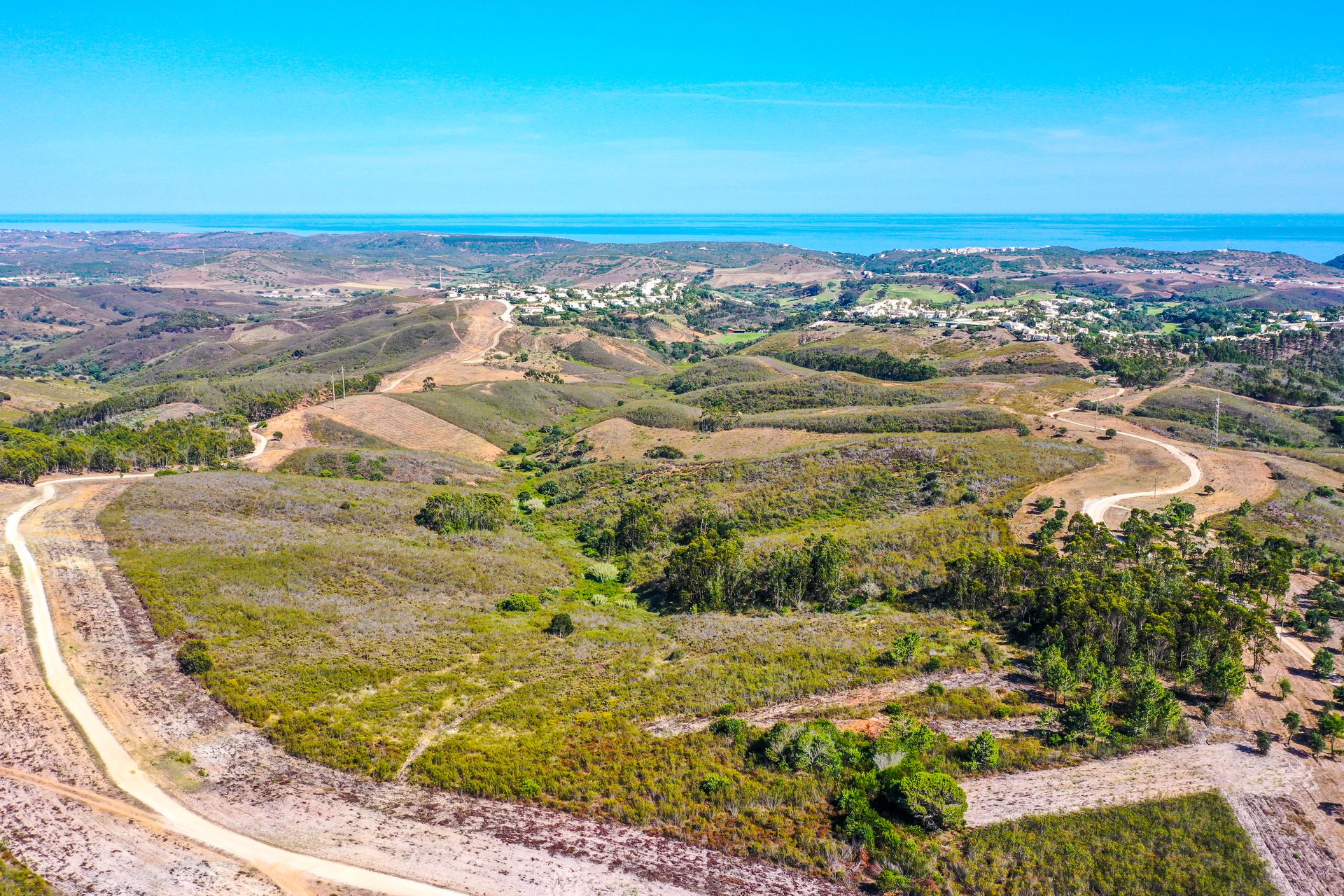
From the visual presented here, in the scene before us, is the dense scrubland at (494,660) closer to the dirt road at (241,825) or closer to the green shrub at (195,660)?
the green shrub at (195,660)

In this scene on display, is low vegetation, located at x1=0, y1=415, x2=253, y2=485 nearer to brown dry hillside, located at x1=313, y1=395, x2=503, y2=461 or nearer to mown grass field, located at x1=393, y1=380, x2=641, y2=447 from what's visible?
brown dry hillside, located at x1=313, y1=395, x2=503, y2=461

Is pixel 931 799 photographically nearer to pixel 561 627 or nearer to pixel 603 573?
pixel 561 627

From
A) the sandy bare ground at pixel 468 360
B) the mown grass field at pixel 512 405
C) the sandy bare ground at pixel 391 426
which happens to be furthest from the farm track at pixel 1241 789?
the sandy bare ground at pixel 468 360

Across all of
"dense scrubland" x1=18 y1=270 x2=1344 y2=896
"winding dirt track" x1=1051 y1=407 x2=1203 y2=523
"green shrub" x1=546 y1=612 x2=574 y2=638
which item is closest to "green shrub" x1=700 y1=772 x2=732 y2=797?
"dense scrubland" x1=18 y1=270 x2=1344 y2=896

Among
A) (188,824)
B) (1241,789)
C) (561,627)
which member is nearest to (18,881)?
(188,824)

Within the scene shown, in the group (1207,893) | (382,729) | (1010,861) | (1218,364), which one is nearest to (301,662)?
(382,729)

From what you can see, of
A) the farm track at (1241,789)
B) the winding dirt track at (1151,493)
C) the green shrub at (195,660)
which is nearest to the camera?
the farm track at (1241,789)

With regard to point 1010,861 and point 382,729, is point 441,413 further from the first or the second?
point 1010,861
